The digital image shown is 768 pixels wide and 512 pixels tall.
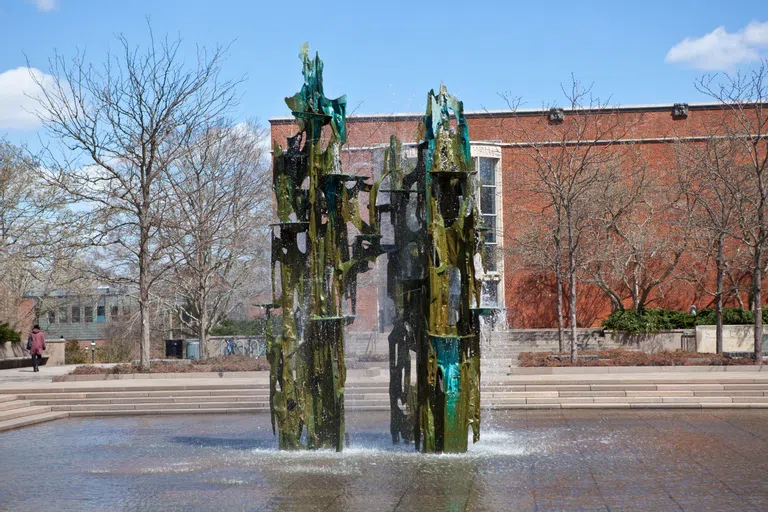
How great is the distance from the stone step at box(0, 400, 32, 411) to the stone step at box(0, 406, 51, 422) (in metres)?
0.19

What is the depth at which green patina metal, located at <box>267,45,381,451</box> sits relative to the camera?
12164 millimetres

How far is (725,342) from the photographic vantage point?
100 ft

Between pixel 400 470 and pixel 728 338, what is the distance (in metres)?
22.7

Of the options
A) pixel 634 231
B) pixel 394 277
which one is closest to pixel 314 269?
pixel 394 277

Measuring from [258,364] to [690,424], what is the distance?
43.1ft

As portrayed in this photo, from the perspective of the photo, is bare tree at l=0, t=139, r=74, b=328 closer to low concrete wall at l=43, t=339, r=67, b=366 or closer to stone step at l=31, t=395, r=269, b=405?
low concrete wall at l=43, t=339, r=67, b=366

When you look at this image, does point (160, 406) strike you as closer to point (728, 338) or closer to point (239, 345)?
point (239, 345)

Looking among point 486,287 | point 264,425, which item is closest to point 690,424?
point 264,425

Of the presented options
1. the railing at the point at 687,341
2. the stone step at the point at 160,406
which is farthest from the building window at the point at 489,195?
the stone step at the point at 160,406

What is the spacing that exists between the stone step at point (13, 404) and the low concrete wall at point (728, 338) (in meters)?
20.8

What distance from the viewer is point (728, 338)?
100 ft

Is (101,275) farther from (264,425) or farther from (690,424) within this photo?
(690,424)

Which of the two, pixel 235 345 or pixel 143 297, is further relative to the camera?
pixel 235 345

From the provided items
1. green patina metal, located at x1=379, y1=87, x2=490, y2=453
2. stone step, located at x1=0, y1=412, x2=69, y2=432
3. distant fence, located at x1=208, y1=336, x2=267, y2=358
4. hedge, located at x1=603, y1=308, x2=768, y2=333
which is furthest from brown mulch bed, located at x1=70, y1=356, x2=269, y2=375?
hedge, located at x1=603, y1=308, x2=768, y2=333
